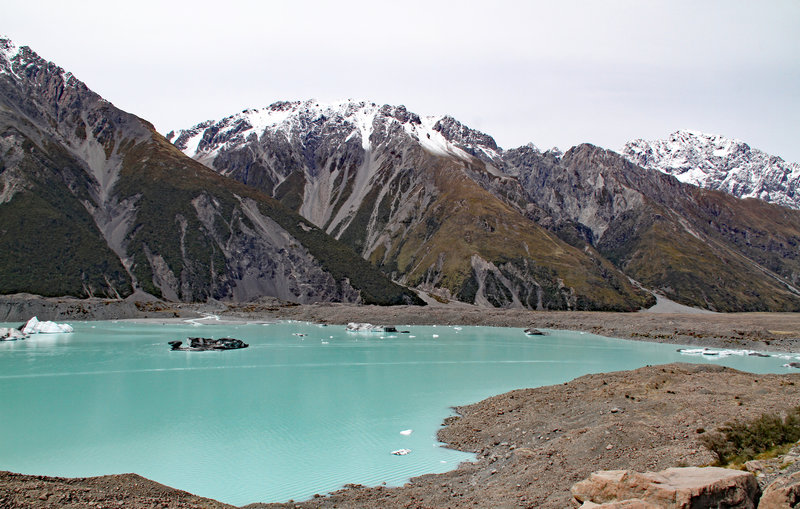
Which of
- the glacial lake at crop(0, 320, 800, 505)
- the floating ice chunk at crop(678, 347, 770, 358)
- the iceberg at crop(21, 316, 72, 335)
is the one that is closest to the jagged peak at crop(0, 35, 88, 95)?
the iceberg at crop(21, 316, 72, 335)

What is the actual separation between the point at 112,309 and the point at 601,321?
95870mm

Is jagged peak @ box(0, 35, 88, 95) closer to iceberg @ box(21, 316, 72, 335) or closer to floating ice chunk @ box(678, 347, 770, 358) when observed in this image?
iceberg @ box(21, 316, 72, 335)

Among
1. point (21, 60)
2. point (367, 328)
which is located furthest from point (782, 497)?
point (21, 60)

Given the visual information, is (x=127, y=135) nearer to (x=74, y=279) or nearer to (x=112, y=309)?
(x=74, y=279)

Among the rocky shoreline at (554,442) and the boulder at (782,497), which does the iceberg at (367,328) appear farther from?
the boulder at (782,497)

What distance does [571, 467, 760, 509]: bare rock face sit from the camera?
11.3 meters

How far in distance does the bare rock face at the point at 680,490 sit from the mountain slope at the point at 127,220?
418 feet

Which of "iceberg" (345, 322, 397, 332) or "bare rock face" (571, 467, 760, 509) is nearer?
"bare rock face" (571, 467, 760, 509)

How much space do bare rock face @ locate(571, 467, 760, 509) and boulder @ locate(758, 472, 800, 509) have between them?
405mm

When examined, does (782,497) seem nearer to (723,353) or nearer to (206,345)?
(206,345)

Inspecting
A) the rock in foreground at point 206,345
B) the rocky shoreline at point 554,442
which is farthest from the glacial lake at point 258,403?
the rocky shoreline at point 554,442

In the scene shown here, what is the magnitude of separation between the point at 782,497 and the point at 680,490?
171cm

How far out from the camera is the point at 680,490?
37.3ft

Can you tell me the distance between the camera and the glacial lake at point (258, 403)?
2303cm
